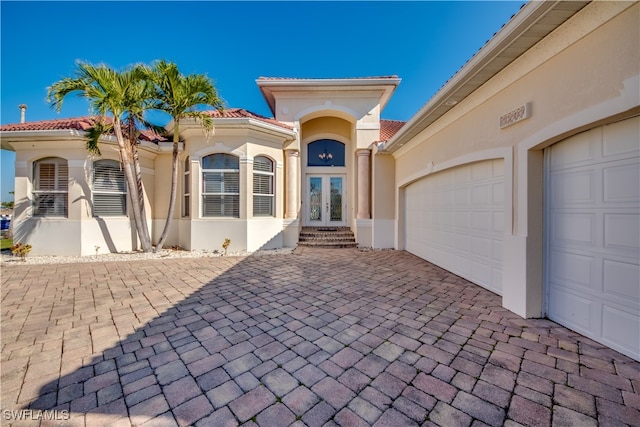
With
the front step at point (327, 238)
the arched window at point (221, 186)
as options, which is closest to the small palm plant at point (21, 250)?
the arched window at point (221, 186)

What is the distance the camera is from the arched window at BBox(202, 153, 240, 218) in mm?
8125

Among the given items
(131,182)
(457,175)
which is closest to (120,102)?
(131,182)

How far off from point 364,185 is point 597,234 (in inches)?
276

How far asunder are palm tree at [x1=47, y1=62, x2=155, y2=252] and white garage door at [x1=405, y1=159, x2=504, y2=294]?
8633mm

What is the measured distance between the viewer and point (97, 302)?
156 inches

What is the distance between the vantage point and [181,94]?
691 cm

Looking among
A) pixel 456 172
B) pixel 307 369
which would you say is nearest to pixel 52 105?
pixel 307 369

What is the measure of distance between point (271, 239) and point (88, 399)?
6.79 meters

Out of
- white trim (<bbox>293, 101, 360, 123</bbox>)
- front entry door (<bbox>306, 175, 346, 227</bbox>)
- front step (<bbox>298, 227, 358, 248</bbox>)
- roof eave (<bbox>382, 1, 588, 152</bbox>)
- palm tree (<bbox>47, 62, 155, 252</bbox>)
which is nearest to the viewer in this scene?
roof eave (<bbox>382, 1, 588, 152</bbox>)

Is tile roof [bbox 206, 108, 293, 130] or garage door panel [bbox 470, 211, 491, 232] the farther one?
tile roof [bbox 206, 108, 293, 130]

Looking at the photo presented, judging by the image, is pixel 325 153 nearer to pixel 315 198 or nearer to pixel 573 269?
pixel 315 198

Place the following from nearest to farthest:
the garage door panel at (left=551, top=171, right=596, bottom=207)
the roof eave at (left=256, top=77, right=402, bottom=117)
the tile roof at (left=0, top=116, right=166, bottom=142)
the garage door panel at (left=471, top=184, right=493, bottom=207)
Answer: the garage door panel at (left=551, top=171, right=596, bottom=207) < the garage door panel at (left=471, top=184, right=493, bottom=207) < the tile roof at (left=0, top=116, right=166, bottom=142) < the roof eave at (left=256, top=77, right=402, bottom=117)

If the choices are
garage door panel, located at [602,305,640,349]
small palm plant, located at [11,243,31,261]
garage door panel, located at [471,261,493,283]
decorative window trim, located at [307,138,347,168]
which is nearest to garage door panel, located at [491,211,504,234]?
garage door panel, located at [471,261,493,283]

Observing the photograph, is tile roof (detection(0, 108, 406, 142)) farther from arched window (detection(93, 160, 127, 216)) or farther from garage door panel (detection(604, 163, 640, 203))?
garage door panel (detection(604, 163, 640, 203))
